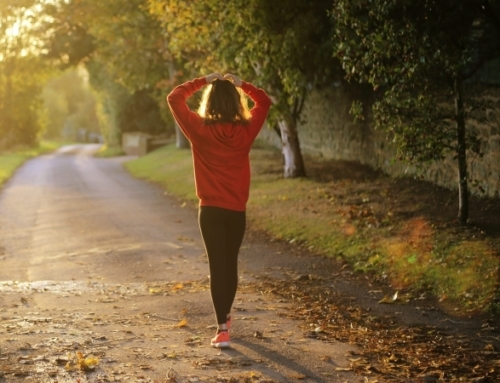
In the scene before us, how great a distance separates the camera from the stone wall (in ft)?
44.6

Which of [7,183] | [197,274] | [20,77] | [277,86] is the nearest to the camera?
[197,274]

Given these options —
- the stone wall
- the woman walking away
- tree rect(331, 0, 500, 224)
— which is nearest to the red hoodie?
the woman walking away

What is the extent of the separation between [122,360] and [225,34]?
41.8ft

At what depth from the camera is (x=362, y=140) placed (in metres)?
21.3

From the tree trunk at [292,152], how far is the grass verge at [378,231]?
0.40 m

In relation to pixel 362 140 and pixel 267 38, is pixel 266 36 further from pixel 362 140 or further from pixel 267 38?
pixel 362 140

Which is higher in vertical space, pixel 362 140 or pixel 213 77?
pixel 213 77

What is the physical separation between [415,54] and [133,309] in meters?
5.07

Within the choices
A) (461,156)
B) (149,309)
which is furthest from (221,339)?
(461,156)

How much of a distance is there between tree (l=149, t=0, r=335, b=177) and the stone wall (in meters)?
1.79

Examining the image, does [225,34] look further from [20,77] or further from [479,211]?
[20,77]

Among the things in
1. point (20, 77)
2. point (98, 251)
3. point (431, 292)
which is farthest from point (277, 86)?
point (20, 77)

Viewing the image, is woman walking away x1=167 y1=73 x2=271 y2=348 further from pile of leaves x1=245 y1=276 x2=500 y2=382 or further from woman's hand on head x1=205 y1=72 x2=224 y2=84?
pile of leaves x1=245 y1=276 x2=500 y2=382

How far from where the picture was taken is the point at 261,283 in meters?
10.4
